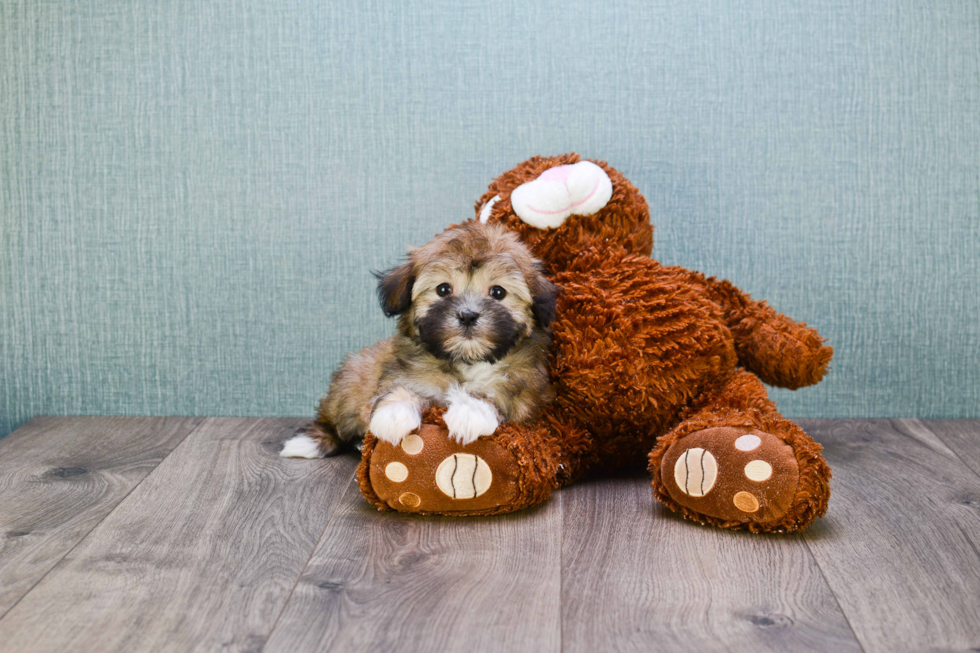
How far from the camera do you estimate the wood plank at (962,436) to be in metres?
2.04

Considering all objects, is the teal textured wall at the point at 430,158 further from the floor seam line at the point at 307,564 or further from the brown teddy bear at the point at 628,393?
the floor seam line at the point at 307,564

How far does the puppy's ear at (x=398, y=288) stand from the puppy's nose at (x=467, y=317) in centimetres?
15

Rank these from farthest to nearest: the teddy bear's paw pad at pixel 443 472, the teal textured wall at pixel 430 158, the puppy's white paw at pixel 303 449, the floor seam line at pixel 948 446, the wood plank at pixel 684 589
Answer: the teal textured wall at pixel 430 158, the puppy's white paw at pixel 303 449, the floor seam line at pixel 948 446, the teddy bear's paw pad at pixel 443 472, the wood plank at pixel 684 589

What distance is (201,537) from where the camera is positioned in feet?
5.17

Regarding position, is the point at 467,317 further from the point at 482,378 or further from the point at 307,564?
the point at 307,564

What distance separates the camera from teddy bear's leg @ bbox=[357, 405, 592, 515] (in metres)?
1.61

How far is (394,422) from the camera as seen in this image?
5.23 feet

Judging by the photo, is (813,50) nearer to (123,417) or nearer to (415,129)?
(415,129)

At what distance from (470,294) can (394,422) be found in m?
0.27

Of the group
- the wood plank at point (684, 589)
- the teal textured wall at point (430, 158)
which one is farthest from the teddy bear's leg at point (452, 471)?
the teal textured wall at point (430, 158)

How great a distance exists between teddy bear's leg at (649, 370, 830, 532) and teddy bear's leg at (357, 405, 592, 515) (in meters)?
0.24

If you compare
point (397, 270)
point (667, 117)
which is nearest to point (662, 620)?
point (397, 270)

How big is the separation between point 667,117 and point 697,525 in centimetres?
112

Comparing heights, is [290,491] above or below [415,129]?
below
